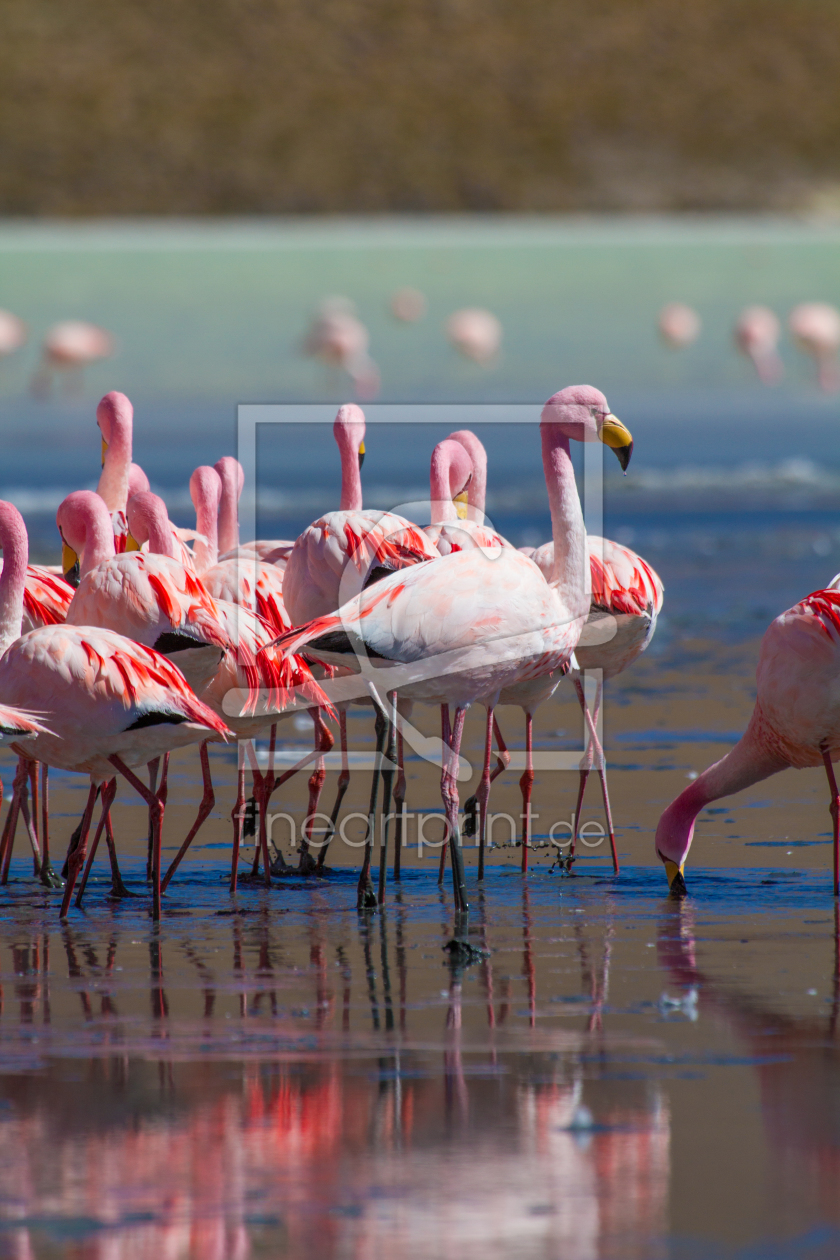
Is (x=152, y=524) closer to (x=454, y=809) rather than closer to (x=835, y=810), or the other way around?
(x=454, y=809)

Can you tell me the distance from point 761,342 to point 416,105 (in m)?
32.7

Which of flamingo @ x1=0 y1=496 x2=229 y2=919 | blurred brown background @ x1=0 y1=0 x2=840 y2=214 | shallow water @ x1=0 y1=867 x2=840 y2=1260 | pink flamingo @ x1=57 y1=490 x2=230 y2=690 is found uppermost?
blurred brown background @ x1=0 y1=0 x2=840 y2=214

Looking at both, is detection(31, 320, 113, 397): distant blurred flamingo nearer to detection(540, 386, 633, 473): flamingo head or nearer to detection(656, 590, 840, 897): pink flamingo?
detection(540, 386, 633, 473): flamingo head

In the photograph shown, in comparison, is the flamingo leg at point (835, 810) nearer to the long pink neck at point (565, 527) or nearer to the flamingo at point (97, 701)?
the long pink neck at point (565, 527)

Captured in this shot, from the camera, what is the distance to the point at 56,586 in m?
6.83

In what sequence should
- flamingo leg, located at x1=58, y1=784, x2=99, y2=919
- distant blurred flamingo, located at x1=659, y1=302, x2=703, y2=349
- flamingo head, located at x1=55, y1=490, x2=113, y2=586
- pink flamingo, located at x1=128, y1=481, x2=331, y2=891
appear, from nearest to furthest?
flamingo leg, located at x1=58, y1=784, x2=99, y2=919 < pink flamingo, located at x1=128, y1=481, x2=331, y2=891 < flamingo head, located at x1=55, y1=490, x2=113, y2=586 < distant blurred flamingo, located at x1=659, y1=302, x2=703, y2=349

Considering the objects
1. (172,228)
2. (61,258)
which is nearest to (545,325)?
(61,258)

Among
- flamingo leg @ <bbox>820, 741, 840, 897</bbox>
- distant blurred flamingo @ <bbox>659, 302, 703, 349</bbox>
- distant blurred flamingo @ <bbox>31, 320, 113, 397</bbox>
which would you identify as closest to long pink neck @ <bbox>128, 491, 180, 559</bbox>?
flamingo leg @ <bbox>820, 741, 840, 897</bbox>

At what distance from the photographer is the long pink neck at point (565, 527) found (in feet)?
19.1

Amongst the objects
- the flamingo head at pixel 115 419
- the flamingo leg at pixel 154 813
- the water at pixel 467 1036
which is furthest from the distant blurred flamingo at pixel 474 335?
the flamingo leg at pixel 154 813

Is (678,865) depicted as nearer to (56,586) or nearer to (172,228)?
(56,586)

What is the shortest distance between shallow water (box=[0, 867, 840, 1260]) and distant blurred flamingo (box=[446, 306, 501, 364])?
2039 cm

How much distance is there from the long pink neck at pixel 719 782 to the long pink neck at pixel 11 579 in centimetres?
227

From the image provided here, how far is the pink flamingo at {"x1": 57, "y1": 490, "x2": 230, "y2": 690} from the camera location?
5.96m
